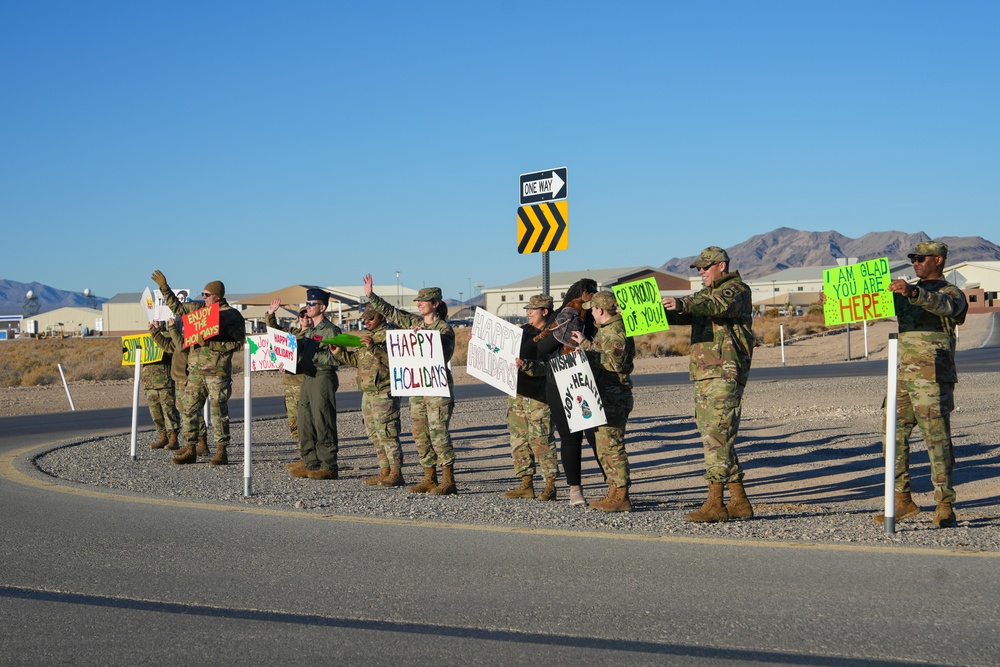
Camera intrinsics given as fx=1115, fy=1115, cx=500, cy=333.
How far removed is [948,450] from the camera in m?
8.40

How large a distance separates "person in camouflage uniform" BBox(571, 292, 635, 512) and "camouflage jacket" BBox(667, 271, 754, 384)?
2.22ft

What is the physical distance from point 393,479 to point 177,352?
4.60 metres

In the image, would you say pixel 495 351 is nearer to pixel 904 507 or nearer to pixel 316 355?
pixel 316 355

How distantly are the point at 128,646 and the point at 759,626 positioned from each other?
Answer: 3.02m

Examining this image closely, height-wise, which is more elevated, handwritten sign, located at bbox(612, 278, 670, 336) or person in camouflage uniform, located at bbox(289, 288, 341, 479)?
handwritten sign, located at bbox(612, 278, 670, 336)

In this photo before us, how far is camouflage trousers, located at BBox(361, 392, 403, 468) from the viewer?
1141 cm

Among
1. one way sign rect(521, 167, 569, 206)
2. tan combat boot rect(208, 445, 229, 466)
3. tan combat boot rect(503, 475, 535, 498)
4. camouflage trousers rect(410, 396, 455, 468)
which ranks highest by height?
one way sign rect(521, 167, 569, 206)

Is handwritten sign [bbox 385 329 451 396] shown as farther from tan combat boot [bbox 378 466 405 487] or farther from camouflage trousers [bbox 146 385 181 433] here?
camouflage trousers [bbox 146 385 181 433]

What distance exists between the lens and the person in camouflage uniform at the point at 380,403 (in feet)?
37.5

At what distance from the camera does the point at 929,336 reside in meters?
8.48

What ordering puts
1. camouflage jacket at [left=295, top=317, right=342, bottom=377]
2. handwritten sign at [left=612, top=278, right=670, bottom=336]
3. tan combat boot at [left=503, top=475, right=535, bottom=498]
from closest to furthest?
handwritten sign at [left=612, top=278, right=670, bottom=336], tan combat boot at [left=503, top=475, right=535, bottom=498], camouflage jacket at [left=295, top=317, right=342, bottom=377]

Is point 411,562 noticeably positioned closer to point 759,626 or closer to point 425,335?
point 759,626

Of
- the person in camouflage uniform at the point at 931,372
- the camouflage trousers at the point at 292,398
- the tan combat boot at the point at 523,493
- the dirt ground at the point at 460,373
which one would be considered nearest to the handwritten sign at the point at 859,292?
the person in camouflage uniform at the point at 931,372

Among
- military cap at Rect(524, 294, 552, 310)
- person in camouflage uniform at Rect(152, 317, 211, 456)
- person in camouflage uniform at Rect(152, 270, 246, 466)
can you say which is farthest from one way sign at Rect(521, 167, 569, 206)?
person in camouflage uniform at Rect(152, 317, 211, 456)
